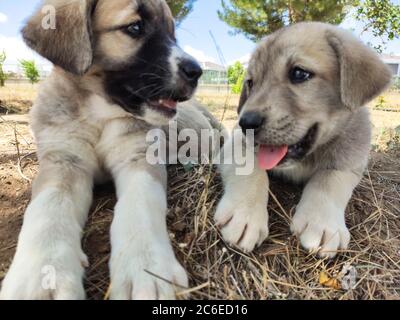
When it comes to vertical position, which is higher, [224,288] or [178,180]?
[224,288]

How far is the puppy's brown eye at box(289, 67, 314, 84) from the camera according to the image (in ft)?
8.47

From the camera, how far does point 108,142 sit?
9.06ft

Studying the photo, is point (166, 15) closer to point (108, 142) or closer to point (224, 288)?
point (108, 142)

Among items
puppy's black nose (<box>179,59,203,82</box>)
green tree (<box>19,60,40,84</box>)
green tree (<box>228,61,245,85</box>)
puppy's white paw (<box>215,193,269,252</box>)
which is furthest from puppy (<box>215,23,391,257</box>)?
green tree (<box>19,60,40,84</box>)

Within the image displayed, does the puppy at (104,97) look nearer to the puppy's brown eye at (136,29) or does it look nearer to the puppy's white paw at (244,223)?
the puppy's brown eye at (136,29)

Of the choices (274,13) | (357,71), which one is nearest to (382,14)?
(274,13)

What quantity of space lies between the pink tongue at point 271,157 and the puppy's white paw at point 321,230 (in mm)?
345

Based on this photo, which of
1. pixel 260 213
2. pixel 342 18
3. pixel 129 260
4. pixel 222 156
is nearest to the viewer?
pixel 129 260

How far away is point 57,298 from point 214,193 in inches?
49.7

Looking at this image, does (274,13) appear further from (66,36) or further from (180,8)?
(66,36)

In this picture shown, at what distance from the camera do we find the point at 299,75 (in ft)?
8.54

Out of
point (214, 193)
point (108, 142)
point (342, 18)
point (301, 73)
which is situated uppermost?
point (301, 73)

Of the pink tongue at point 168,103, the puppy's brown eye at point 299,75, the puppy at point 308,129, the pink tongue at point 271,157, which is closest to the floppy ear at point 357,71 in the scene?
the puppy at point 308,129

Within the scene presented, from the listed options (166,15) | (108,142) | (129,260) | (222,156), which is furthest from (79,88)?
(129,260)
